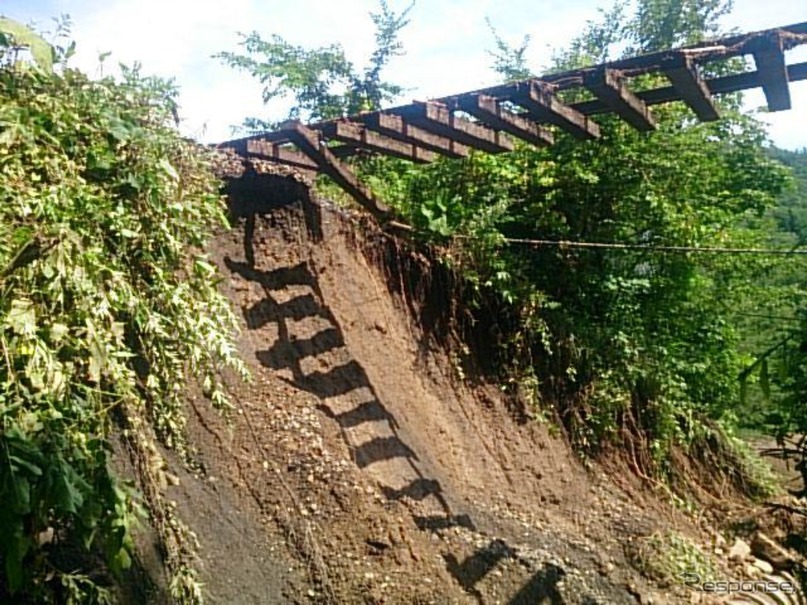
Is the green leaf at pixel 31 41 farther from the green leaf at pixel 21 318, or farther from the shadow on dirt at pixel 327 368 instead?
the shadow on dirt at pixel 327 368

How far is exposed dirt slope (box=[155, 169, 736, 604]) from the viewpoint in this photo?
14.4 ft

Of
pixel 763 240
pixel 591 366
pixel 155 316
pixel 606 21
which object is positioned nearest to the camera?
pixel 155 316

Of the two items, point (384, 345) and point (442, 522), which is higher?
point (384, 345)

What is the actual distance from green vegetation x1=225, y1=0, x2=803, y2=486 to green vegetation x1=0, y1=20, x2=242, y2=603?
3.54m

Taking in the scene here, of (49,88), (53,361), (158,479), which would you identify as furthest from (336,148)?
(53,361)

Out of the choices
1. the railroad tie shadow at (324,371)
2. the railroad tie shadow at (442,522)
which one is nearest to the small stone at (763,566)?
the railroad tie shadow at (442,522)

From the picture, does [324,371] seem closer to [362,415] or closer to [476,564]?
[362,415]

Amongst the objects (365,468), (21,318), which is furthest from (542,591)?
(21,318)

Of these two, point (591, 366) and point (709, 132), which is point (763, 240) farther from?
point (591, 366)

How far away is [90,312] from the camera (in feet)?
9.71

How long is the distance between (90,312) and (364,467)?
2766 millimetres

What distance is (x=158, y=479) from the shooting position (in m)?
3.56

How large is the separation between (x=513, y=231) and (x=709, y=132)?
286cm

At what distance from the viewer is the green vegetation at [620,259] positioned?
24.8 ft
